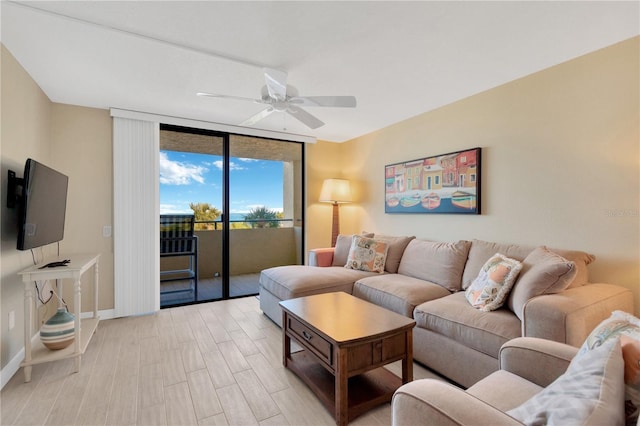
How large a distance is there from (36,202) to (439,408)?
2.88 metres

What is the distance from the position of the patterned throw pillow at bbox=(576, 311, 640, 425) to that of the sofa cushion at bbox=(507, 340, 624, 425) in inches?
2.0

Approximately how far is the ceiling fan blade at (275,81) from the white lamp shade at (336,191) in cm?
226

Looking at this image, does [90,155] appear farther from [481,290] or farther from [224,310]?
[481,290]

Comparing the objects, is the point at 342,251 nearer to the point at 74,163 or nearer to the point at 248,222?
the point at 248,222

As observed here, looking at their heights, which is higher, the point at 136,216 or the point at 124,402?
the point at 136,216

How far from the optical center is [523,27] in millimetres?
1902

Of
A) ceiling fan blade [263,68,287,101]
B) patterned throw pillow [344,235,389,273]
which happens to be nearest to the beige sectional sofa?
patterned throw pillow [344,235,389,273]

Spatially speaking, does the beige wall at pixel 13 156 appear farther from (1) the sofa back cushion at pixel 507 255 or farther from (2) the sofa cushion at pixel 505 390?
(1) the sofa back cushion at pixel 507 255

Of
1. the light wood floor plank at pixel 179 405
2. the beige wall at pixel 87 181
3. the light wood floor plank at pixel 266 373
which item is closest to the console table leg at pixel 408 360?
the light wood floor plank at pixel 266 373

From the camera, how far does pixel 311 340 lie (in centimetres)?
199

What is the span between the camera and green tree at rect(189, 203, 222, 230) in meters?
4.00

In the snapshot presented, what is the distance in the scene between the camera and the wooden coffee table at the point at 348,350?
5.64ft

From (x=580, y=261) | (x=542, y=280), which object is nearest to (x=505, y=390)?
(x=542, y=280)

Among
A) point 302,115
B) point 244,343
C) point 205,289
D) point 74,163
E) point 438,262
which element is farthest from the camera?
point 205,289
